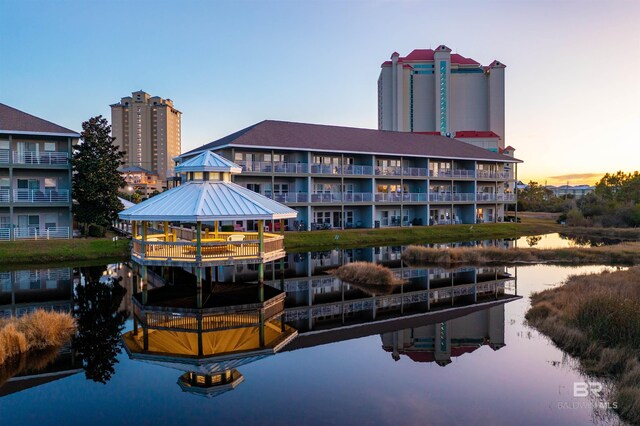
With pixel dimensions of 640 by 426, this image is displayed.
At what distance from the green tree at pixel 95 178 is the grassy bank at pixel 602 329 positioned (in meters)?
32.8

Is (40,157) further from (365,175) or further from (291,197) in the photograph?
(365,175)

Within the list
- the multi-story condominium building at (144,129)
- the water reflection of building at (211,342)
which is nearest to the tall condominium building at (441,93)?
the water reflection of building at (211,342)

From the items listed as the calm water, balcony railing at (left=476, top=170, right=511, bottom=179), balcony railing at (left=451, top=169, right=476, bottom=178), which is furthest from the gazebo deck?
balcony railing at (left=476, top=170, right=511, bottom=179)

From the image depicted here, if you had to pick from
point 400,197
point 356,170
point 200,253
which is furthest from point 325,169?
point 200,253

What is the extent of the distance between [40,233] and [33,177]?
15.5 feet

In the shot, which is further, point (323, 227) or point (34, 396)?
point (323, 227)

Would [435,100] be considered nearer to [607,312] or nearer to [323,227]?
[323,227]

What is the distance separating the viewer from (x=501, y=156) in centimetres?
5884

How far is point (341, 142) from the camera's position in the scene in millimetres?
48688

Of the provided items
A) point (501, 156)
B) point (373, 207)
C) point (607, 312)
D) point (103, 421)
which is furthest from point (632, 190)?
point (103, 421)

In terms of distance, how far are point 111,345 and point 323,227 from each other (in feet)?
104

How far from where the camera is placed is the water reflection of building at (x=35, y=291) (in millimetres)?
19266

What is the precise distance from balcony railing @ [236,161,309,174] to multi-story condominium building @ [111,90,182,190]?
130150 millimetres

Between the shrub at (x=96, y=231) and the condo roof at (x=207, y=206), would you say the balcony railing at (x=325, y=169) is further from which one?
the condo roof at (x=207, y=206)
